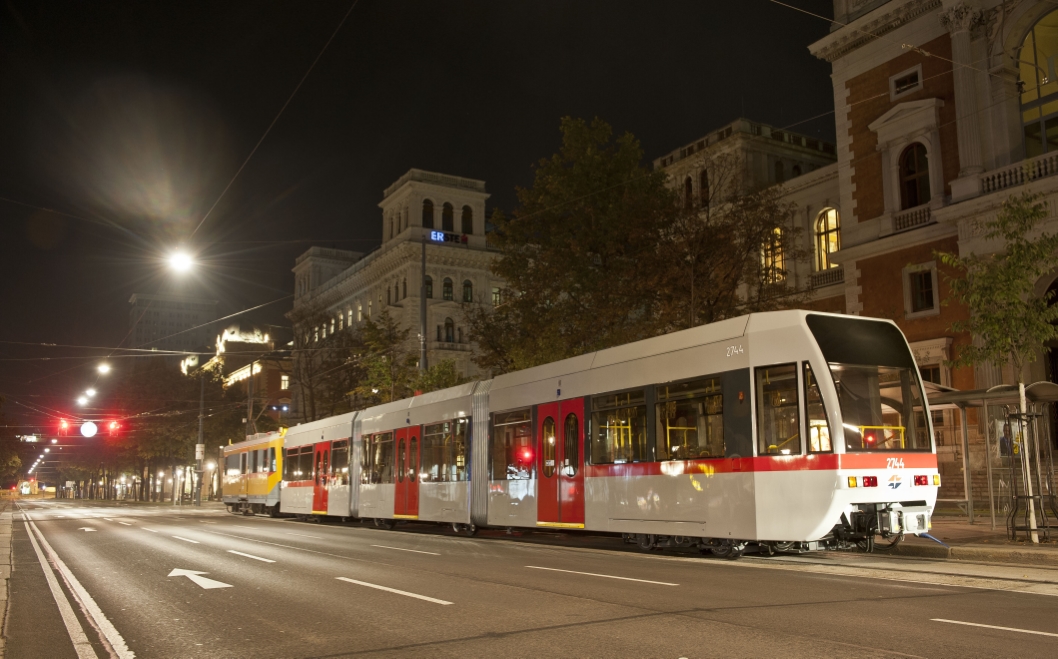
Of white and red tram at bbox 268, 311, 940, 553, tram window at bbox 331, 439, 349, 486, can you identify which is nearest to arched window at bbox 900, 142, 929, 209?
white and red tram at bbox 268, 311, 940, 553

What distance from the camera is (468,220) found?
75.2 meters

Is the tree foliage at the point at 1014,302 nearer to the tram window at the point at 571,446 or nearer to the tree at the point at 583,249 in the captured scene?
the tram window at the point at 571,446


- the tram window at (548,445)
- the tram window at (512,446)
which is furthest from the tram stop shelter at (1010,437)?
the tram window at (512,446)

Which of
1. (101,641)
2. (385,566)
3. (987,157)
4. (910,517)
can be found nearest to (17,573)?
(385,566)

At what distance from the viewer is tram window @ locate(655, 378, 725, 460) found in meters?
13.6

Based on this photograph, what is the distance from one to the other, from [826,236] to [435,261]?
131 ft

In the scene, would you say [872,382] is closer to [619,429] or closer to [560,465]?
[619,429]

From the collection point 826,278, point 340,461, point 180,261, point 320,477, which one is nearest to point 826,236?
point 826,278

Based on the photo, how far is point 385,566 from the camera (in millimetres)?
12883

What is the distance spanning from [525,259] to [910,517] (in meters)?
18.8

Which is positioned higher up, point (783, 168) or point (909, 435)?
point (783, 168)

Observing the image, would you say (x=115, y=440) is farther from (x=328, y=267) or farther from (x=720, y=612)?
(x=720, y=612)

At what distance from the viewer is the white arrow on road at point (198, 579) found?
10891 mm

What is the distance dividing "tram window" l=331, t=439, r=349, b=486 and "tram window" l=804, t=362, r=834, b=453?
19.2 meters
